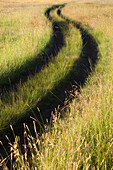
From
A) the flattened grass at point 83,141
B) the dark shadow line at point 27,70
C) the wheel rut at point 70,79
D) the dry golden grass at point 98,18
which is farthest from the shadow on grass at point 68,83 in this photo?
the dry golden grass at point 98,18

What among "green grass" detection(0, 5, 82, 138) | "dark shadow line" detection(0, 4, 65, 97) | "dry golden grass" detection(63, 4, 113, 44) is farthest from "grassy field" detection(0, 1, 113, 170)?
"dry golden grass" detection(63, 4, 113, 44)

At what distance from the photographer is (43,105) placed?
5184mm

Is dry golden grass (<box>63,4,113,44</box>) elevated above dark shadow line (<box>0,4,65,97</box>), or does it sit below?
above

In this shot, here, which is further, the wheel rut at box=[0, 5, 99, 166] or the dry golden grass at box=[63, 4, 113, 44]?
the dry golden grass at box=[63, 4, 113, 44]

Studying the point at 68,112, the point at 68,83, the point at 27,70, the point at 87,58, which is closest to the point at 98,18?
the point at 87,58

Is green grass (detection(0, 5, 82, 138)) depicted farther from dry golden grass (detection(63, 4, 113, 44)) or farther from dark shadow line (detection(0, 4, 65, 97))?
dry golden grass (detection(63, 4, 113, 44))

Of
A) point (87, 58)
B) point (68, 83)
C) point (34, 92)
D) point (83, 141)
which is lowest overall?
point (68, 83)

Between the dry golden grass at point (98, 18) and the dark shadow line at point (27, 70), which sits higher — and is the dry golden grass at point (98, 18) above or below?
above

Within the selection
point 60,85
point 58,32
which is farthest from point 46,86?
point 58,32

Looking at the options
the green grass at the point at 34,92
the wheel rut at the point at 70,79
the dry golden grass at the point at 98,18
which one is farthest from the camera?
the dry golden grass at the point at 98,18

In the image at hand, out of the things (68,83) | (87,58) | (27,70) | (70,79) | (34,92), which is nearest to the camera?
(34,92)

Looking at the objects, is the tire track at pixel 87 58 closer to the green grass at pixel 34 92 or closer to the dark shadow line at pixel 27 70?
the green grass at pixel 34 92

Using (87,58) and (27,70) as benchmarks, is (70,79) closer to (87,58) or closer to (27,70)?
(27,70)

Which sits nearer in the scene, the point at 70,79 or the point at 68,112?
the point at 68,112
